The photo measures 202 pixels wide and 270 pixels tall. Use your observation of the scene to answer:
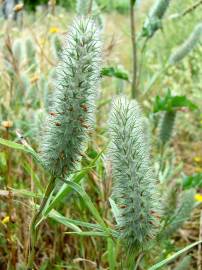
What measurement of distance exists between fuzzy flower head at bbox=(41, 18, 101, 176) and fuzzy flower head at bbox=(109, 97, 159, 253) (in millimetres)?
82

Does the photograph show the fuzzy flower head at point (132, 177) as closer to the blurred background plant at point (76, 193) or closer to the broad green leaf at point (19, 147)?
the blurred background plant at point (76, 193)

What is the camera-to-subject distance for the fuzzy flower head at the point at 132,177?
1349 millimetres

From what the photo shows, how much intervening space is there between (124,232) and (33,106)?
1999 mm

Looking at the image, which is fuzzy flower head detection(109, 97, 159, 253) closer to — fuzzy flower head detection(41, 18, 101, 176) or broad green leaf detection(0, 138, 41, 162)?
fuzzy flower head detection(41, 18, 101, 176)

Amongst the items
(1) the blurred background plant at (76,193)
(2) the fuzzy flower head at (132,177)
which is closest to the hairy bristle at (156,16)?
(1) the blurred background plant at (76,193)

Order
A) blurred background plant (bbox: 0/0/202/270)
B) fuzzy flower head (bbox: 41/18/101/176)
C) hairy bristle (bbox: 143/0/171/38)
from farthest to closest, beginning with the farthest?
hairy bristle (bbox: 143/0/171/38) → blurred background plant (bbox: 0/0/202/270) → fuzzy flower head (bbox: 41/18/101/176)

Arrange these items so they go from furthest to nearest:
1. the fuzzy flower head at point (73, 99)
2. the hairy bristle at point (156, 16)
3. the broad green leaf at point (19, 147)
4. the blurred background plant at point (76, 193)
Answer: the hairy bristle at point (156, 16), the blurred background plant at point (76, 193), the broad green leaf at point (19, 147), the fuzzy flower head at point (73, 99)

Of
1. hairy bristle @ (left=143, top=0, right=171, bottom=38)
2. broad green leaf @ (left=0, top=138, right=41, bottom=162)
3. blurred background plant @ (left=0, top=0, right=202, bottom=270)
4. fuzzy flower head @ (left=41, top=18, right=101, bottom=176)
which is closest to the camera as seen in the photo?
fuzzy flower head @ (left=41, top=18, right=101, bottom=176)

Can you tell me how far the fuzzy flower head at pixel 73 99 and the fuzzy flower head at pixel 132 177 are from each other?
8 centimetres

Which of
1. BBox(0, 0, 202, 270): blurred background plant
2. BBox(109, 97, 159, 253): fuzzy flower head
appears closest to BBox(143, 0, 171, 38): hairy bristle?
BBox(0, 0, 202, 270): blurred background plant

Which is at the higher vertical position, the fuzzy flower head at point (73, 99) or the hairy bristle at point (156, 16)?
the hairy bristle at point (156, 16)

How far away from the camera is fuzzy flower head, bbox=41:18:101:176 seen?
4.33 ft

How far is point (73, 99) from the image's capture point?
1.34 meters

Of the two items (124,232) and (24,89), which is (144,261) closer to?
(124,232)
